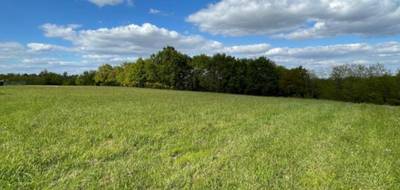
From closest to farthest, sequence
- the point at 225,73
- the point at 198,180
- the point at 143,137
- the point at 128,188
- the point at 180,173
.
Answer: the point at 128,188, the point at 198,180, the point at 180,173, the point at 143,137, the point at 225,73

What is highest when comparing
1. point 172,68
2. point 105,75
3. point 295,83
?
point 172,68

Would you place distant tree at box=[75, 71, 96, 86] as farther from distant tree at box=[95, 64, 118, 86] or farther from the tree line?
the tree line

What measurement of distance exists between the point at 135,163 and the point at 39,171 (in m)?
1.39

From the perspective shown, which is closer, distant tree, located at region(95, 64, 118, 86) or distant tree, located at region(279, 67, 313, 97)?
distant tree, located at region(279, 67, 313, 97)

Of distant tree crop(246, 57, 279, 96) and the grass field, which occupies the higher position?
distant tree crop(246, 57, 279, 96)

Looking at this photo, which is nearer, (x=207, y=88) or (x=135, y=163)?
(x=135, y=163)

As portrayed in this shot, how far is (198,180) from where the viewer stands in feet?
15.7

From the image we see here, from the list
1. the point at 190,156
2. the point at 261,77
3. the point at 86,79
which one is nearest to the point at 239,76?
the point at 261,77

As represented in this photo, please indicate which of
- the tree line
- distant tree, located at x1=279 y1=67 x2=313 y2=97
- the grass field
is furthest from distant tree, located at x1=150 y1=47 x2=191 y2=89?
the grass field

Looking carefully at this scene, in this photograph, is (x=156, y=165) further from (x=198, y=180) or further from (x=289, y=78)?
(x=289, y=78)

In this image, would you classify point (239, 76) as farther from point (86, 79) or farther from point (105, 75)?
point (86, 79)

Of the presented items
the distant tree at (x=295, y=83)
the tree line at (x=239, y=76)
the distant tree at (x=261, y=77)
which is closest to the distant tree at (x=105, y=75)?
the tree line at (x=239, y=76)

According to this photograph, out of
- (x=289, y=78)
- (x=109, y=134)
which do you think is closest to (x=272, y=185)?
(x=109, y=134)

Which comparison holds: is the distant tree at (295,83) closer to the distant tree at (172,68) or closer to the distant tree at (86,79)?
the distant tree at (172,68)
